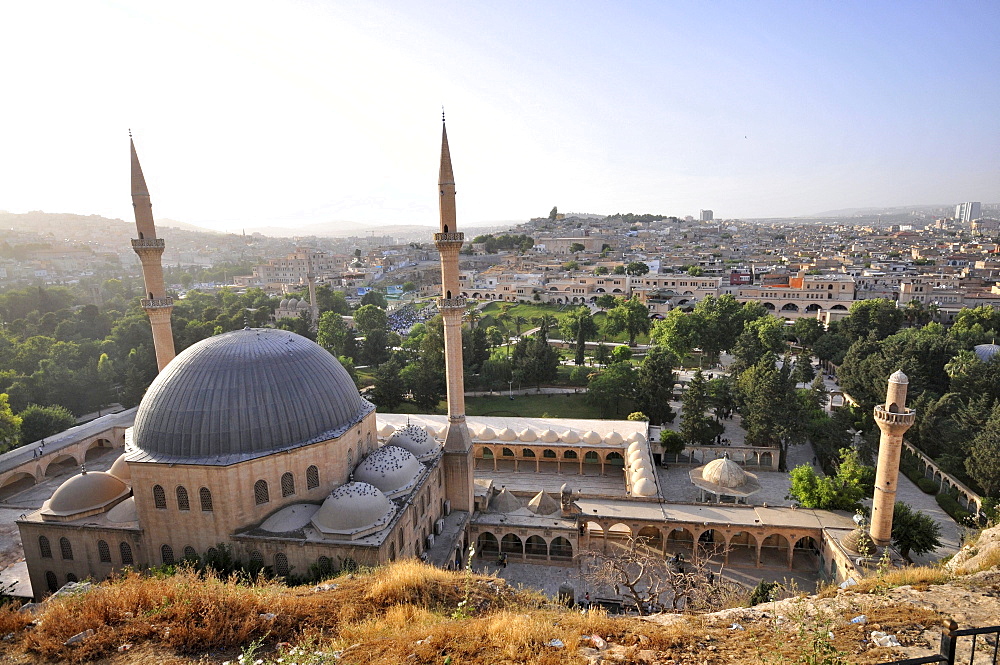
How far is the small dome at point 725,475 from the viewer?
23797 millimetres

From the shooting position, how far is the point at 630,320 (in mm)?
53312

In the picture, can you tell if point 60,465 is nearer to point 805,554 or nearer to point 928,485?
point 805,554

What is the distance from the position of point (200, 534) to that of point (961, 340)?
4841 centimetres

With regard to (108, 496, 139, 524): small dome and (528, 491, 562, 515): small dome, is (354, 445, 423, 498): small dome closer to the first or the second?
(528, 491, 562, 515): small dome

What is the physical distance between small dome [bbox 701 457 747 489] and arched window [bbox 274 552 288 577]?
17329mm

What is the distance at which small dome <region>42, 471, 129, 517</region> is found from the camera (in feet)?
57.3

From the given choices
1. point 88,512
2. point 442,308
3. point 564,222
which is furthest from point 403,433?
point 564,222

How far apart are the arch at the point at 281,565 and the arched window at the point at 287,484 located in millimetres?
1888

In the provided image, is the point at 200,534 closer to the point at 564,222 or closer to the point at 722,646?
the point at 722,646

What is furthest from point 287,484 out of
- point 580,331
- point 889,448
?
point 580,331

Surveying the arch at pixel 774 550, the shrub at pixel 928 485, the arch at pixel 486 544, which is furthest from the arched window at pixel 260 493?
the shrub at pixel 928 485

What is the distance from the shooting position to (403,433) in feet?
71.9

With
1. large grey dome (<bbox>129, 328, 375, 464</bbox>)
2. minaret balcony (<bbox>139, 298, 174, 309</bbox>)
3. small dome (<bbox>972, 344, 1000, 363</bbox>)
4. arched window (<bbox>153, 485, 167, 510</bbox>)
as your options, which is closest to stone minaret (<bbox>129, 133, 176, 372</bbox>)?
minaret balcony (<bbox>139, 298, 174, 309</bbox>)

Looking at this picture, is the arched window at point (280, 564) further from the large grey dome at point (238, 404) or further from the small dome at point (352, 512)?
the large grey dome at point (238, 404)
